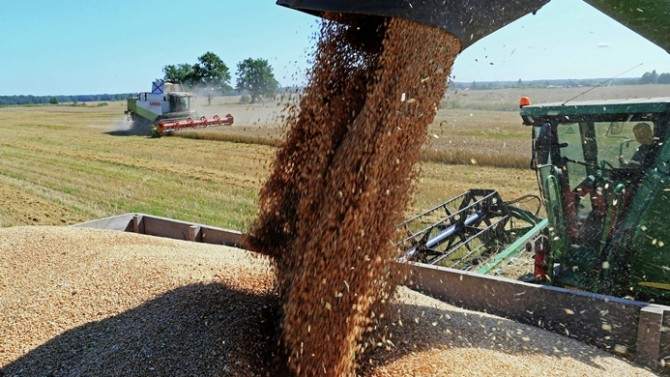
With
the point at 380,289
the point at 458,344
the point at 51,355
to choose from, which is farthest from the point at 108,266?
the point at 458,344

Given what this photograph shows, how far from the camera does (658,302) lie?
332 cm

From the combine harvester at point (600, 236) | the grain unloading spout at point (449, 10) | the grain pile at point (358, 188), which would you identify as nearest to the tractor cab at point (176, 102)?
the combine harvester at point (600, 236)

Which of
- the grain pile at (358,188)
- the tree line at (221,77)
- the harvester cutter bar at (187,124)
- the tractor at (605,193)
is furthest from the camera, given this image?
the tree line at (221,77)

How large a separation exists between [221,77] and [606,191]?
27.8 metres

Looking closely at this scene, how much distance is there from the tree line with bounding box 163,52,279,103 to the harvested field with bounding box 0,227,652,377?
21729 mm

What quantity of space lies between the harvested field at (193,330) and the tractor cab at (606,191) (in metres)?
0.70

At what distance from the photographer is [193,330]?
8.84 feet

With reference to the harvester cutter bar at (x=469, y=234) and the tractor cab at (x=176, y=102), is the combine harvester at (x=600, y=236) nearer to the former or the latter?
the harvester cutter bar at (x=469, y=234)

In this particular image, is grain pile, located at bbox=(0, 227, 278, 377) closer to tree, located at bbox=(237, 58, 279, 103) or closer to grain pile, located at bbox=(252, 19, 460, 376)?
grain pile, located at bbox=(252, 19, 460, 376)

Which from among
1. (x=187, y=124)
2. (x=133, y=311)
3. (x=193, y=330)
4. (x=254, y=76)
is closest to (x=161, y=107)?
(x=187, y=124)

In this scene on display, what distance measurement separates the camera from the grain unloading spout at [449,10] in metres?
2.11

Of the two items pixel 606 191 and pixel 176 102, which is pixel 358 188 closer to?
pixel 606 191

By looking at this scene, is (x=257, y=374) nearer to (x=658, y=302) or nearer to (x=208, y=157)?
(x=658, y=302)

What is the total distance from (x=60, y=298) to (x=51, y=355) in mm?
600
